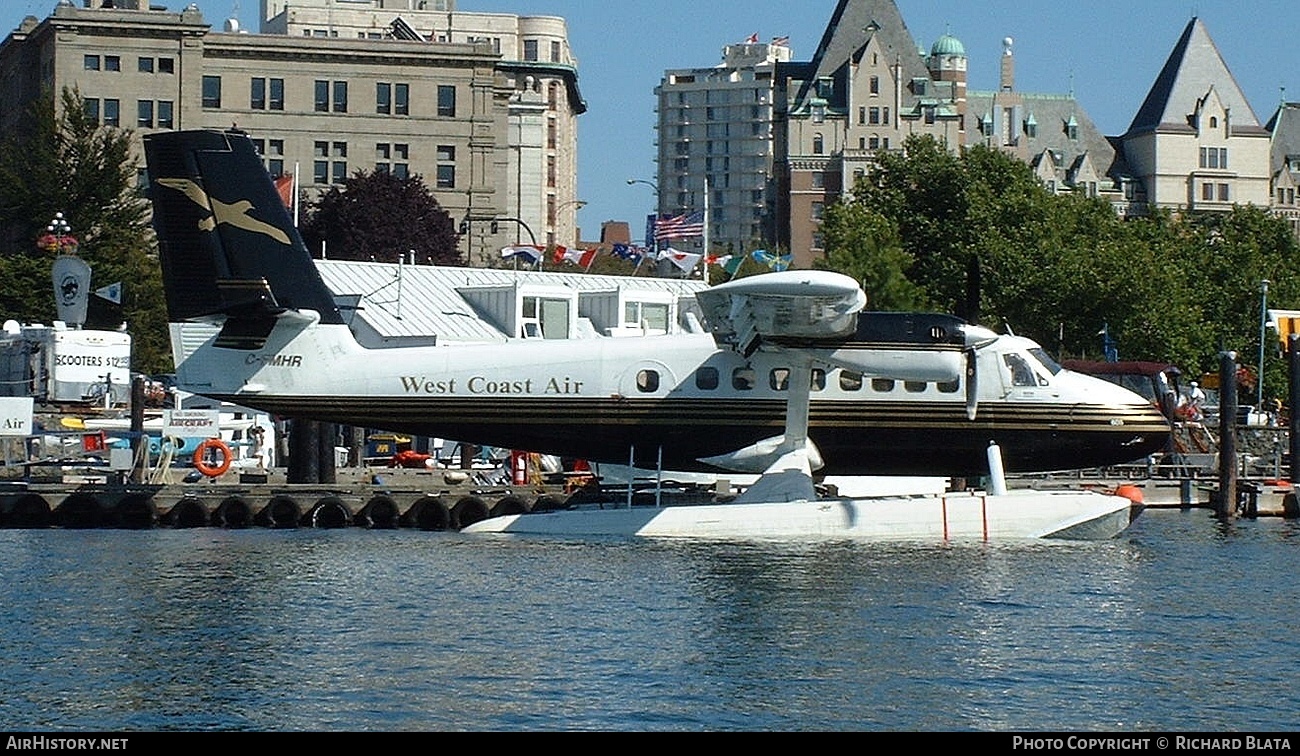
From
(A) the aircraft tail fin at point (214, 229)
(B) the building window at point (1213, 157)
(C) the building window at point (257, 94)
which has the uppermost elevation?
(B) the building window at point (1213, 157)

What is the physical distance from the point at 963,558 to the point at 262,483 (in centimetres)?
1682

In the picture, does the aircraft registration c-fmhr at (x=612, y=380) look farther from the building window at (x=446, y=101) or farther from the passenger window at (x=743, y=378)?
the building window at (x=446, y=101)

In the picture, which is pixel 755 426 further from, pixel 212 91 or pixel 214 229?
pixel 212 91

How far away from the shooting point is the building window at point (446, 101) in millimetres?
136625

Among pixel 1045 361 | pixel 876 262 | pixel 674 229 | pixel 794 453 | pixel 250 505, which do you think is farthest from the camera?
pixel 876 262

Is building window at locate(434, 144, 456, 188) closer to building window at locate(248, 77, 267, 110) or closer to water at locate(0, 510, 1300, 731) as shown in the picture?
building window at locate(248, 77, 267, 110)

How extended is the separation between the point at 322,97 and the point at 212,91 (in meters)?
7.58

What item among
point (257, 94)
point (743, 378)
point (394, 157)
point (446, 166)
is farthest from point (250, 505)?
point (446, 166)

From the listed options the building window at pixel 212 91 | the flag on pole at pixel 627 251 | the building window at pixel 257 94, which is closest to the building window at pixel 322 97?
the building window at pixel 257 94

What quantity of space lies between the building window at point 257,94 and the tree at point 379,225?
64.3ft

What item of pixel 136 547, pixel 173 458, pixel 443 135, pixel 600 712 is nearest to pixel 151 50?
pixel 443 135

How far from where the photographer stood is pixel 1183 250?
103 m

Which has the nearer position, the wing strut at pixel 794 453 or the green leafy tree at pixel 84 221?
the wing strut at pixel 794 453

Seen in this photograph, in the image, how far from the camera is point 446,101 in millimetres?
136750
